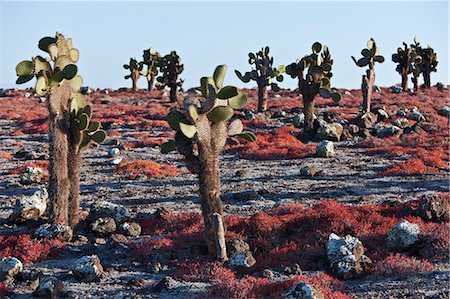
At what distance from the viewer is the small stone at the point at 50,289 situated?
909cm

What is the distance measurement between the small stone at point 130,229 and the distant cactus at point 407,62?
4462cm

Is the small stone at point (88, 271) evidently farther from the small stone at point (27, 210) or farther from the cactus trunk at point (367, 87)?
the cactus trunk at point (367, 87)

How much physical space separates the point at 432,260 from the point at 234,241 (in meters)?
4.52

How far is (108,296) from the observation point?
9188mm

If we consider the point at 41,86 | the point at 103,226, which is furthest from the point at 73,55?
the point at 103,226

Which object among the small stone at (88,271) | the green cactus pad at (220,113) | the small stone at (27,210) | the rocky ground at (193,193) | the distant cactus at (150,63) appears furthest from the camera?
the distant cactus at (150,63)

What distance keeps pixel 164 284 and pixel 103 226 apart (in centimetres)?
398

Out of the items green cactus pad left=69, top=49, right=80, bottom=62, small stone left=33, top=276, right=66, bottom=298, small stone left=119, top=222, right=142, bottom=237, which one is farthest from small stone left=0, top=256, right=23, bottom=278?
green cactus pad left=69, top=49, right=80, bottom=62

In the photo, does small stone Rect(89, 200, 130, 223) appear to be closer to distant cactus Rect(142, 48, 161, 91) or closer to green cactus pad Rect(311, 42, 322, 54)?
green cactus pad Rect(311, 42, 322, 54)

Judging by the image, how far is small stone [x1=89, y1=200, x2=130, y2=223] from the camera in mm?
13461

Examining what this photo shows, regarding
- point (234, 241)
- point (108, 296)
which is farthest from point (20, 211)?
point (234, 241)

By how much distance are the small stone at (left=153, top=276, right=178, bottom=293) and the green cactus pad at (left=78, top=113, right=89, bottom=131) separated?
17.1 feet

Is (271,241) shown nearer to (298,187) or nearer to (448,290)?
(448,290)

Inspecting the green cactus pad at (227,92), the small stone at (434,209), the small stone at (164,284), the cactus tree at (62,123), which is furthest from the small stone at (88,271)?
the small stone at (434,209)
